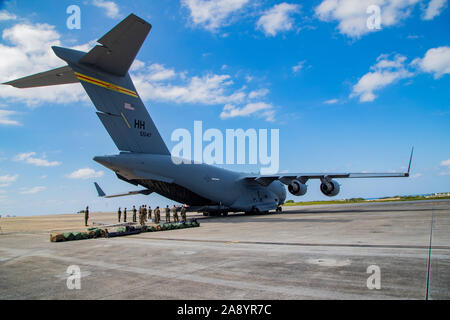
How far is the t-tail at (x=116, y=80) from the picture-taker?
11.6 meters

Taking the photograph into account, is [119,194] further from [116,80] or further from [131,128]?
[116,80]

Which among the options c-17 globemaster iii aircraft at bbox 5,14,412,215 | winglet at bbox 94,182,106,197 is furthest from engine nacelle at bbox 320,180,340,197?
winglet at bbox 94,182,106,197

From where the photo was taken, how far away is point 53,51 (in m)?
12.4

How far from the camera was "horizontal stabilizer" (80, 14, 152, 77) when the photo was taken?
1092 cm

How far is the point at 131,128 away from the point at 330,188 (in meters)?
14.5

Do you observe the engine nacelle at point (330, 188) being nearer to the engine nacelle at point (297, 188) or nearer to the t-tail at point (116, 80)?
the engine nacelle at point (297, 188)

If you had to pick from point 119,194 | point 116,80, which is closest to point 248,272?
point 116,80

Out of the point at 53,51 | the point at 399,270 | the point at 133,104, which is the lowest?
the point at 399,270

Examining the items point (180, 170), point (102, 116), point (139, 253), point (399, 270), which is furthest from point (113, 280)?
point (180, 170)

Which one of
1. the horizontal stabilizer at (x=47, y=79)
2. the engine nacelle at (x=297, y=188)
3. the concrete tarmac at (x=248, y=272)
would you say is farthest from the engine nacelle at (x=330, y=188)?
the horizontal stabilizer at (x=47, y=79)

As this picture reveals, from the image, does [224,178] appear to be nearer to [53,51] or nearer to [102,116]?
[102,116]

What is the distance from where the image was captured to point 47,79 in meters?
13.8
